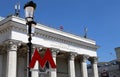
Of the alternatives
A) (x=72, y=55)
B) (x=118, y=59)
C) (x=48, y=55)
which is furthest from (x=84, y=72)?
(x=118, y=59)

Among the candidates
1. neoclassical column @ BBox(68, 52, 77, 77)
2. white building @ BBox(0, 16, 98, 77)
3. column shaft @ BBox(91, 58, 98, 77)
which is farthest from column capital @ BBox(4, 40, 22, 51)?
column shaft @ BBox(91, 58, 98, 77)

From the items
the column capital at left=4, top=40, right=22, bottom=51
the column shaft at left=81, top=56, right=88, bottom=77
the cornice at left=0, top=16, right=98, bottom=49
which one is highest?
the cornice at left=0, top=16, right=98, bottom=49

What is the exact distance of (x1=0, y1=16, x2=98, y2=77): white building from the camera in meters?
28.1

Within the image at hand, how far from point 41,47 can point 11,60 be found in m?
5.05

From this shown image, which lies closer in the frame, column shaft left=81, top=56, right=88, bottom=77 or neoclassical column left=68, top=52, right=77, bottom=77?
neoclassical column left=68, top=52, right=77, bottom=77

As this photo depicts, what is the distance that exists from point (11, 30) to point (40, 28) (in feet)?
15.4

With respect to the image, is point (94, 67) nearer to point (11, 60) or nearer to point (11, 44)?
point (11, 60)

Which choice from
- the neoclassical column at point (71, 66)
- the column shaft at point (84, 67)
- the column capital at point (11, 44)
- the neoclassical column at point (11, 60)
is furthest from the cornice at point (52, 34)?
the column shaft at point (84, 67)

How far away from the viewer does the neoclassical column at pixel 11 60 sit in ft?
88.0

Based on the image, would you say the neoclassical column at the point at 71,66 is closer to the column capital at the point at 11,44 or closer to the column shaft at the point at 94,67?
the column shaft at the point at 94,67

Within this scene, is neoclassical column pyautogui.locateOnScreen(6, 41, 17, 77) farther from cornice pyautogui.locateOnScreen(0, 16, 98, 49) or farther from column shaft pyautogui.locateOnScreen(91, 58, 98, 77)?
column shaft pyautogui.locateOnScreen(91, 58, 98, 77)

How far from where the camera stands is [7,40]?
92.1 ft

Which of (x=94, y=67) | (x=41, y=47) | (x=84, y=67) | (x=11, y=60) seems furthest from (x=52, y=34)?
(x=94, y=67)

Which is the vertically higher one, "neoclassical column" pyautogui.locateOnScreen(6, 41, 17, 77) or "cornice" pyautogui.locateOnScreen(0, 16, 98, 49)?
"cornice" pyautogui.locateOnScreen(0, 16, 98, 49)
